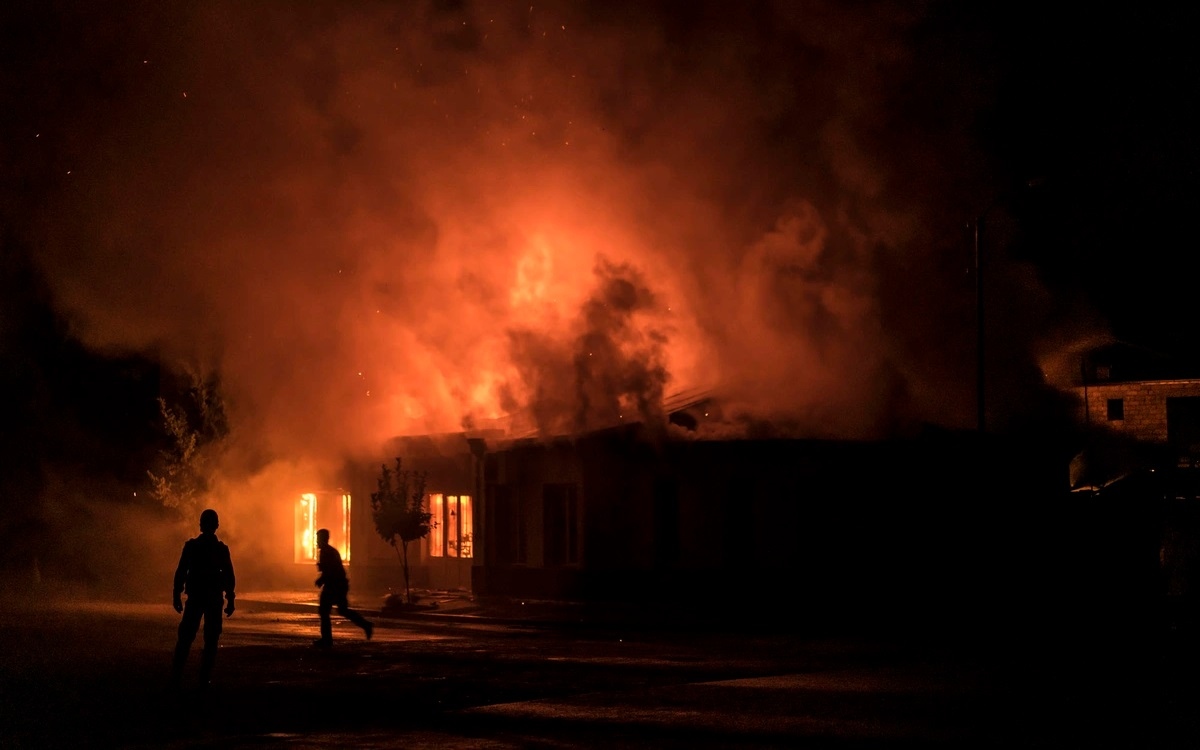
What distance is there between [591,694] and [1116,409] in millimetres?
32802

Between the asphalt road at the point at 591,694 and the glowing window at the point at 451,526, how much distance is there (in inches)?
433

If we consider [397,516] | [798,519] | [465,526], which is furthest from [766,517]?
[465,526]

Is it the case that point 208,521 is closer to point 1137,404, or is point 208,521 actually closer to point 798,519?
point 798,519

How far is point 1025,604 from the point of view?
76.0 feet

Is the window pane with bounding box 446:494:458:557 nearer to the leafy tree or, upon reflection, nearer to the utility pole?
the leafy tree

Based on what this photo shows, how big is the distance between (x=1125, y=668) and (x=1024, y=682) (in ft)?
6.80

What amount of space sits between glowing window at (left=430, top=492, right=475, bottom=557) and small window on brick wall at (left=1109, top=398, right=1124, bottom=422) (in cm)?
2182

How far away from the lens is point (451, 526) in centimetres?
2947

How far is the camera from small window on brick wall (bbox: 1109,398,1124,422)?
40.1 m

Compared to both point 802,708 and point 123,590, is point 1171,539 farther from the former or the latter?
point 123,590

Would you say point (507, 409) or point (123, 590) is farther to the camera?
point (123, 590)

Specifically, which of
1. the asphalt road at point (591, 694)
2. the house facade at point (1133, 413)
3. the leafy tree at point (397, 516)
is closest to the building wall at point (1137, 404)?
the house facade at point (1133, 413)

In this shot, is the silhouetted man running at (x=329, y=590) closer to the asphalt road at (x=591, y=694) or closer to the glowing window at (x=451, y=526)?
the asphalt road at (x=591, y=694)

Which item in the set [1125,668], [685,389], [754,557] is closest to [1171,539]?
[754,557]
